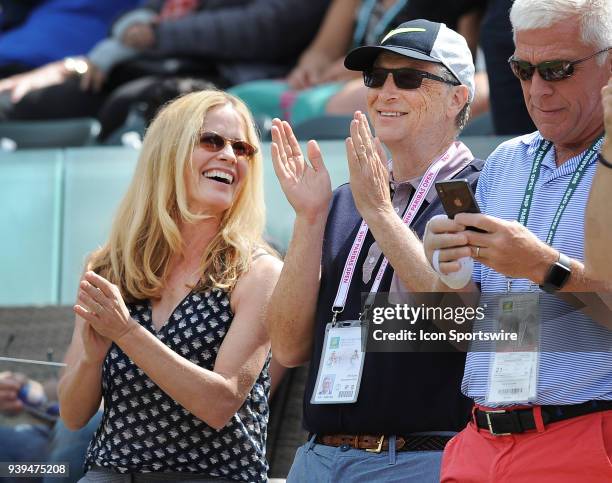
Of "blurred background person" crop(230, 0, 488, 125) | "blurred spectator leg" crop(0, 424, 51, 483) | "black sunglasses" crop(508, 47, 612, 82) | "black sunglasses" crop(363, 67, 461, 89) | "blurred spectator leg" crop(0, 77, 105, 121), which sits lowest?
"blurred spectator leg" crop(0, 77, 105, 121)

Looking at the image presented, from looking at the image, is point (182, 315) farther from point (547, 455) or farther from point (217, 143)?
point (547, 455)

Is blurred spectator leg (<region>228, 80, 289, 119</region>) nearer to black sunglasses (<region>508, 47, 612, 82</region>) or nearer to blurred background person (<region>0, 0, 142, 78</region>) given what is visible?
blurred background person (<region>0, 0, 142, 78</region>)

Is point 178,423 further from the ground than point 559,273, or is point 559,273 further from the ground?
point 559,273

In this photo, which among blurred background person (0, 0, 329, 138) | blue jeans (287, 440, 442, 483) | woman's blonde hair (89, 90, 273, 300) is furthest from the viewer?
blurred background person (0, 0, 329, 138)

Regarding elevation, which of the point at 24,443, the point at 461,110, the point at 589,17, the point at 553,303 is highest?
the point at 589,17

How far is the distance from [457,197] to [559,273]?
0.27 m

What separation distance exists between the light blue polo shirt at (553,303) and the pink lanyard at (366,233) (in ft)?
0.93

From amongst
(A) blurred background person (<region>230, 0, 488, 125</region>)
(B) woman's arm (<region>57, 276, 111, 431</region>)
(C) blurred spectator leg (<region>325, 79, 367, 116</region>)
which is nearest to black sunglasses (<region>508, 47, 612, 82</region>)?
(B) woman's arm (<region>57, 276, 111, 431</region>)

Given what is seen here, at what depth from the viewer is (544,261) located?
2.51m

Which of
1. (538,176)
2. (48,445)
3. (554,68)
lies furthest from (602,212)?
(48,445)

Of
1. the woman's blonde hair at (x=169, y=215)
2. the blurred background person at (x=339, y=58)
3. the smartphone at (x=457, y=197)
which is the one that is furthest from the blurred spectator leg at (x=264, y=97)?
the smartphone at (x=457, y=197)

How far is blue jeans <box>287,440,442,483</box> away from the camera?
3.01 m

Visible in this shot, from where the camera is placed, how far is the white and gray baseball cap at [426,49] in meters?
3.33

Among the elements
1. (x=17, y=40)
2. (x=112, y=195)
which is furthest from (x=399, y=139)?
(x=17, y=40)
